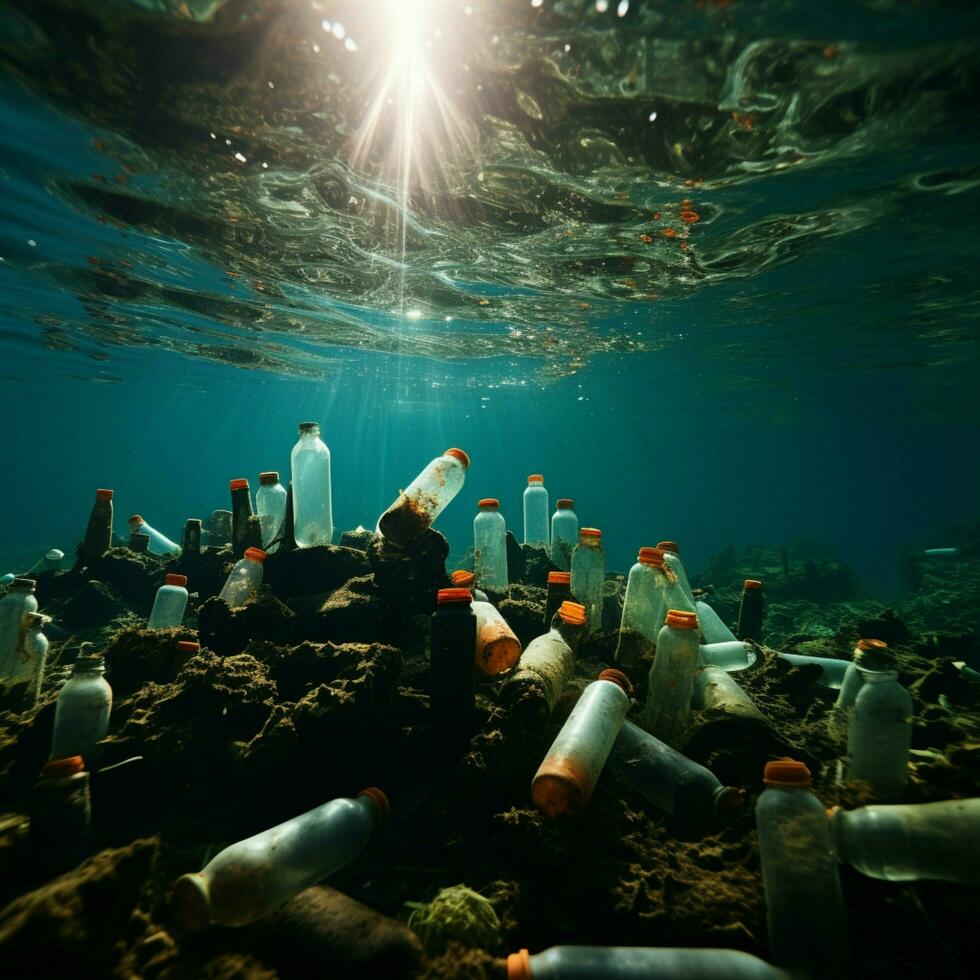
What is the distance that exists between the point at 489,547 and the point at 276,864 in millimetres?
4280

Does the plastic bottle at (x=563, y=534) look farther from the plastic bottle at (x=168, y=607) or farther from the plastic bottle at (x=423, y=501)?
the plastic bottle at (x=168, y=607)

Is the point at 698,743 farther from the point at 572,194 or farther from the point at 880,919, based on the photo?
the point at 572,194

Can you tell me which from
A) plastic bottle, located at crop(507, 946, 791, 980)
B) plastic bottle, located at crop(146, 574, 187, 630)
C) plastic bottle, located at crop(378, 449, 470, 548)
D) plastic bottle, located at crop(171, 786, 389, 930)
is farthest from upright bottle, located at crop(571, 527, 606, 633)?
plastic bottle, located at crop(146, 574, 187, 630)

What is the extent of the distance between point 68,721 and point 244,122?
7.12 metres

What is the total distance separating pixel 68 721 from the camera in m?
2.97

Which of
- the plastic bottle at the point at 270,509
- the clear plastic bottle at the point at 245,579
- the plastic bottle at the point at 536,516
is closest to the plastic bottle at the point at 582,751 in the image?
the clear plastic bottle at the point at 245,579

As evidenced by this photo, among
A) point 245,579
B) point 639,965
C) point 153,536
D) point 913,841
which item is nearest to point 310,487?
point 245,579

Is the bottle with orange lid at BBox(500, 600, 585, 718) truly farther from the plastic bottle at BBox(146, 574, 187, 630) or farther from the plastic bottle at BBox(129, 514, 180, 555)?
the plastic bottle at BBox(129, 514, 180, 555)

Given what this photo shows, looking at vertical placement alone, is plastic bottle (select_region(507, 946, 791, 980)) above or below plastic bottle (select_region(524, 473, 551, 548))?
below

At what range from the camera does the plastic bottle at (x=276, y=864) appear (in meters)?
1.98

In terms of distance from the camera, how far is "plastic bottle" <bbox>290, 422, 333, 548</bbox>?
215 inches

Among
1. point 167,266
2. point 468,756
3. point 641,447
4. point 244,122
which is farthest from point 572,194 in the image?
point 641,447

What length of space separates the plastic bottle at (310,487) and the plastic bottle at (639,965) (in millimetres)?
4352

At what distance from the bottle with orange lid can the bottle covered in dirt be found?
644 cm
